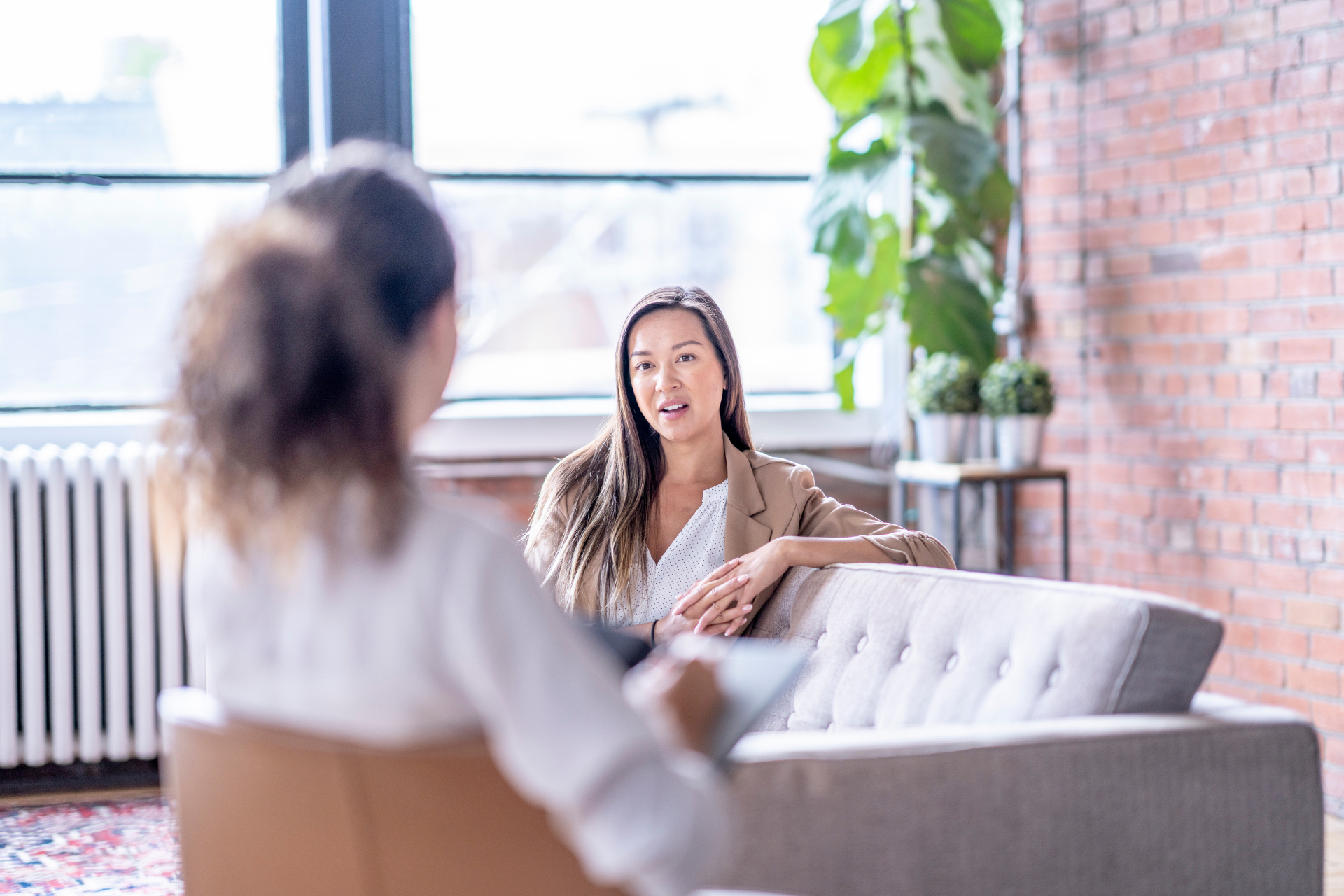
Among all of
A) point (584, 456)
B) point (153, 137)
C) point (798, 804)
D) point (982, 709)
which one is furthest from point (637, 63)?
point (798, 804)

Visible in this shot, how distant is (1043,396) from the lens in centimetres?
360

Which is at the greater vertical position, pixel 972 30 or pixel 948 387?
pixel 972 30

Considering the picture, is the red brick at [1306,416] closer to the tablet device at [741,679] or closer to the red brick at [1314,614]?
the red brick at [1314,614]

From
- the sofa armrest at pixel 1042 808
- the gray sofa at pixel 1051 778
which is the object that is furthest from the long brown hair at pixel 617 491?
the sofa armrest at pixel 1042 808

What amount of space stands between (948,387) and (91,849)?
251 cm

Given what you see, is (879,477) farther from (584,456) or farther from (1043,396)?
(584,456)

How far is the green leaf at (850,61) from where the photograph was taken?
367cm

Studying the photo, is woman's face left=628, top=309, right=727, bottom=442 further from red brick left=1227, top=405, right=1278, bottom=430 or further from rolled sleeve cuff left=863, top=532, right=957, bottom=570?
red brick left=1227, top=405, right=1278, bottom=430

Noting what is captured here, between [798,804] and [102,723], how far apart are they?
9.23 feet

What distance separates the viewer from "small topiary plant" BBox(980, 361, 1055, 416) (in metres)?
3.60

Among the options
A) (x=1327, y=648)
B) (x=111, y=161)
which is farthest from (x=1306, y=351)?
(x=111, y=161)

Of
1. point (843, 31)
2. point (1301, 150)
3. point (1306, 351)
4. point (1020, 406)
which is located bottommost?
point (1020, 406)

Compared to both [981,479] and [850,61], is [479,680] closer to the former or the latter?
[981,479]

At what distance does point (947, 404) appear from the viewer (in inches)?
145
